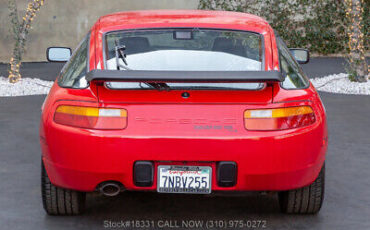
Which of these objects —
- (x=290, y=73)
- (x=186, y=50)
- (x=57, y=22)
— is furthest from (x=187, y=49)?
(x=57, y=22)

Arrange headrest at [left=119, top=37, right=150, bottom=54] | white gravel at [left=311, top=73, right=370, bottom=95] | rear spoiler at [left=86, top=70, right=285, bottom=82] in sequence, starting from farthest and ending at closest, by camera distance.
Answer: white gravel at [left=311, top=73, right=370, bottom=95], headrest at [left=119, top=37, right=150, bottom=54], rear spoiler at [left=86, top=70, right=285, bottom=82]

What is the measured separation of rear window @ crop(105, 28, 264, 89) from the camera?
471 cm

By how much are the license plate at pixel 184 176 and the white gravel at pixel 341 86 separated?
361 inches

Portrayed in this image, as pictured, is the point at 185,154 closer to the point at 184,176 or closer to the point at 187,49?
the point at 184,176

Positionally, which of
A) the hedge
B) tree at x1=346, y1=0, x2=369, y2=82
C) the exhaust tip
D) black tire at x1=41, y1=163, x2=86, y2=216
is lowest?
the hedge

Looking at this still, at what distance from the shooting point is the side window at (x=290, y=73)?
4628mm

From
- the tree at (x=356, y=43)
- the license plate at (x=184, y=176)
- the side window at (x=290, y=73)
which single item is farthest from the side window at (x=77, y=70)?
the tree at (x=356, y=43)

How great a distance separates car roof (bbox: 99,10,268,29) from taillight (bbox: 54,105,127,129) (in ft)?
2.83

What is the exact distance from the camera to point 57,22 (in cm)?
1902

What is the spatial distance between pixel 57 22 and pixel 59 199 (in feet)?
48.3

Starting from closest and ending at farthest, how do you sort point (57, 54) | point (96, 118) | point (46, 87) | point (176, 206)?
point (96, 118) → point (176, 206) → point (57, 54) → point (46, 87)

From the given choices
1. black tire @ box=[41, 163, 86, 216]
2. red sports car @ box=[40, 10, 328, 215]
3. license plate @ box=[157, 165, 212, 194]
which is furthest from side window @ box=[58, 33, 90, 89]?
license plate @ box=[157, 165, 212, 194]

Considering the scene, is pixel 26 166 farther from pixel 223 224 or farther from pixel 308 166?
pixel 308 166

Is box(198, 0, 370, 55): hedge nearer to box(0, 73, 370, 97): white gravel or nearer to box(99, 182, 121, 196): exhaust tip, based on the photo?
box(0, 73, 370, 97): white gravel
